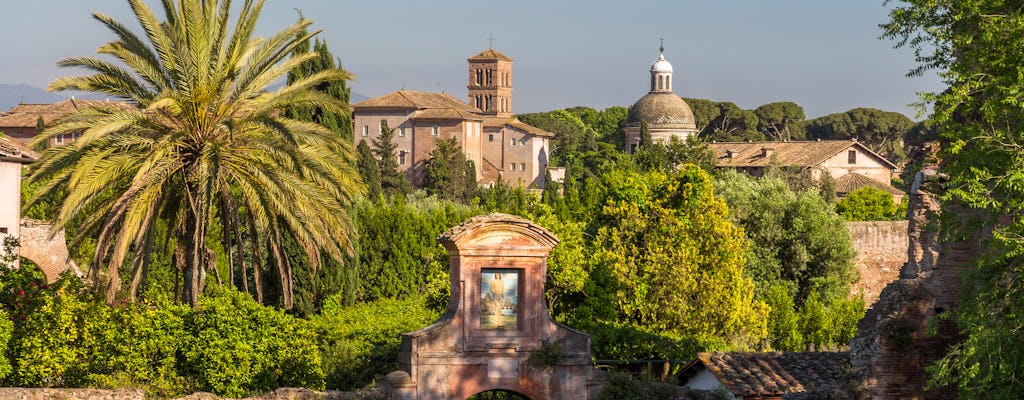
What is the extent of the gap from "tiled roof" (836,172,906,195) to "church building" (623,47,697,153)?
4702 cm

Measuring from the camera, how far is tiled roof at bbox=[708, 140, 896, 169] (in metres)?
91.6

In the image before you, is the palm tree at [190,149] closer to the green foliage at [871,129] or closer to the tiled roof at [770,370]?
the tiled roof at [770,370]

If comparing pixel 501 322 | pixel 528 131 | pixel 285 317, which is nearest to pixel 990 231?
pixel 501 322

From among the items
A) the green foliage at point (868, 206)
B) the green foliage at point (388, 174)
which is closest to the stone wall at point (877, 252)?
the green foliage at point (868, 206)

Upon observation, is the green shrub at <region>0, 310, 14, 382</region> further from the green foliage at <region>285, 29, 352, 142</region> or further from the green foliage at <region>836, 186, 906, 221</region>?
the green foliage at <region>836, 186, 906, 221</region>

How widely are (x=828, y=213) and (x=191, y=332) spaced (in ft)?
95.6

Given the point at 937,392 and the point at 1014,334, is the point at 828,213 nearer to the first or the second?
the point at 937,392

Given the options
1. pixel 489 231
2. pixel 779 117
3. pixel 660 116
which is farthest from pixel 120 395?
pixel 779 117

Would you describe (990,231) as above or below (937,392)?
above

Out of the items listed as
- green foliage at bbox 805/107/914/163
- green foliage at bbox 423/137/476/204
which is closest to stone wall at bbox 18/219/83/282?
green foliage at bbox 423/137/476/204

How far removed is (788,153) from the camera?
312 ft

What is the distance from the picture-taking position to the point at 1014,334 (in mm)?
15242

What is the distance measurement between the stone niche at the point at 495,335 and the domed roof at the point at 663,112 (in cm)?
11445

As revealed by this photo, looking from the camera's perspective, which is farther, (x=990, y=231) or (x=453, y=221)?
(x=453, y=221)
